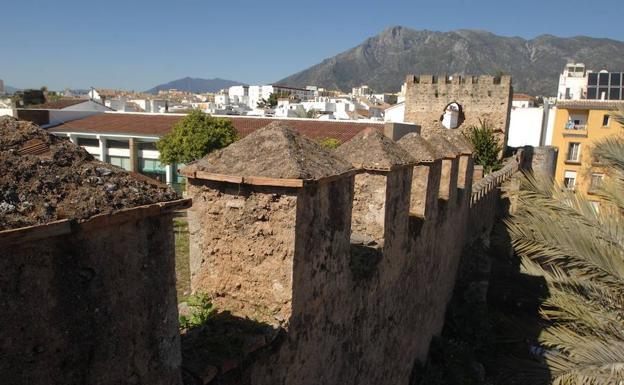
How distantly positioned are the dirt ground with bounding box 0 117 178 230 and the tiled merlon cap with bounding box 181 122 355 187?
101 cm

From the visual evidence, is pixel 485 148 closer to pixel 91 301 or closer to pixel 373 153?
pixel 373 153

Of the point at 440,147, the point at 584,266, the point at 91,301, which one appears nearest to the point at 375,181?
the point at 440,147

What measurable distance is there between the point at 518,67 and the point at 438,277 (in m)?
189

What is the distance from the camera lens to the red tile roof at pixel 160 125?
26172mm

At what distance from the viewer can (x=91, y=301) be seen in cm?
190

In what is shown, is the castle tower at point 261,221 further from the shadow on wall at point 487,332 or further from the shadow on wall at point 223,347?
the shadow on wall at point 487,332

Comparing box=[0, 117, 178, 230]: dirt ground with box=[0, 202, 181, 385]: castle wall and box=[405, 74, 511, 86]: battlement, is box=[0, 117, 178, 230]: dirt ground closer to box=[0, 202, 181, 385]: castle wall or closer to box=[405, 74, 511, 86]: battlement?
box=[0, 202, 181, 385]: castle wall

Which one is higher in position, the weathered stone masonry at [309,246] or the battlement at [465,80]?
the battlement at [465,80]

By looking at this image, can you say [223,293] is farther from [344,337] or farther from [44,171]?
[44,171]

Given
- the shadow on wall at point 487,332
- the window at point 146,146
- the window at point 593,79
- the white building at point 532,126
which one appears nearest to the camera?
the shadow on wall at point 487,332

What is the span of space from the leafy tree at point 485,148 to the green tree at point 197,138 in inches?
418

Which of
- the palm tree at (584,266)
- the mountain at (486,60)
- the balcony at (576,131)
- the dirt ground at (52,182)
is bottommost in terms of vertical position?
the palm tree at (584,266)

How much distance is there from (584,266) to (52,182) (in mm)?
5526

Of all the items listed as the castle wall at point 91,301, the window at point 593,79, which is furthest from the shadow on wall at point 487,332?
the window at point 593,79
